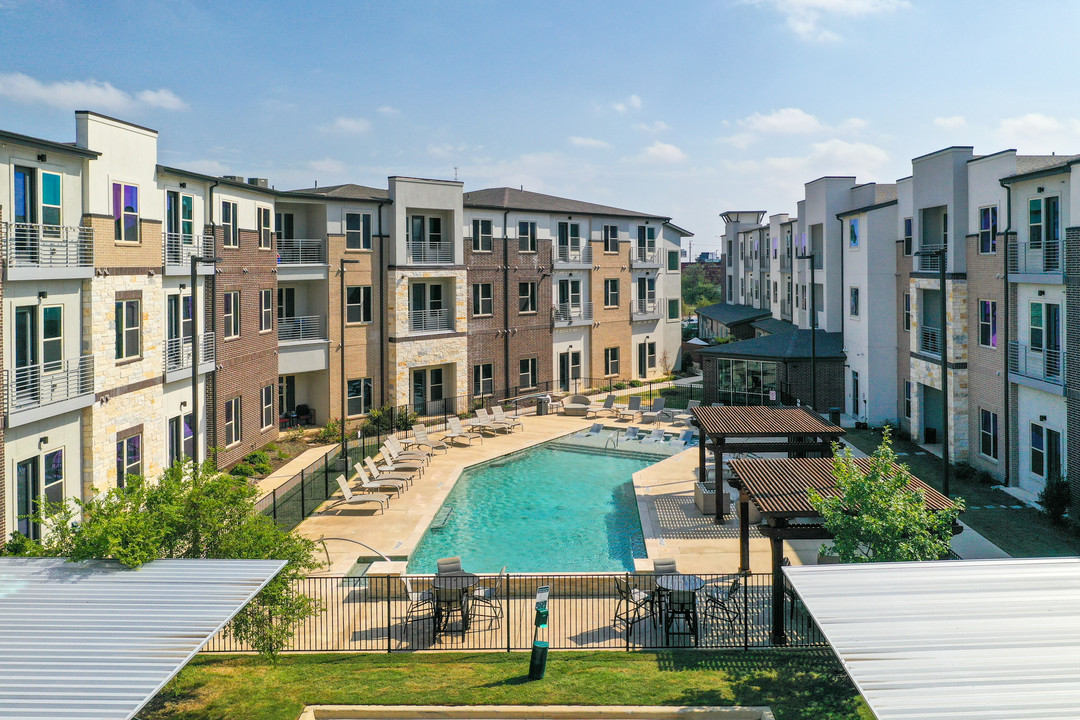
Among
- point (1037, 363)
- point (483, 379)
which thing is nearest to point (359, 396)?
point (483, 379)

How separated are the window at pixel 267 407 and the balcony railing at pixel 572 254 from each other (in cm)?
1752

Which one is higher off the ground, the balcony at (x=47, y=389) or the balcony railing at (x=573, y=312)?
the balcony railing at (x=573, y=312)

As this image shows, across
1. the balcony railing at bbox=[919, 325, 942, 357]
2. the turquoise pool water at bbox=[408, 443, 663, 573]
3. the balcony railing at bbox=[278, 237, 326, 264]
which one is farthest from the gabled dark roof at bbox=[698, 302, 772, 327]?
the balcony railing at bbox=[278, 237, 326, 264]

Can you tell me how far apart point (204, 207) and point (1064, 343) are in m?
25.9

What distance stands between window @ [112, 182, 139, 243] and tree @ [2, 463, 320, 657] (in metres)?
10.9

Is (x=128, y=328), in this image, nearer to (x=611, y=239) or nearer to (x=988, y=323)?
(x=988, y=323)

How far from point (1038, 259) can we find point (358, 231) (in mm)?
25262

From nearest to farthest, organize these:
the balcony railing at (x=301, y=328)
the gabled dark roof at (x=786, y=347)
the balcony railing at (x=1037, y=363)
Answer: the balcony railing at (x=1037, y=363)
the balcony railing at (x=301, y=328)
the gabled dark roof at (x=786, y=347)

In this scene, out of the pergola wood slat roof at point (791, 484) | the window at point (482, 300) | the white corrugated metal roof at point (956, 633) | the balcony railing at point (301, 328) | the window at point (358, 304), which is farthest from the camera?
the window at point (482, 300)

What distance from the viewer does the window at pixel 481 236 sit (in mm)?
A: 40344

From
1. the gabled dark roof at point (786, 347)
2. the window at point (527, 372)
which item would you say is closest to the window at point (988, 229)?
the gabled dark roof at point (786, 347)

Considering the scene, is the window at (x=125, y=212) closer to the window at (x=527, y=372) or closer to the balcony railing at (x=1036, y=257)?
the window at (x=527, y=372)

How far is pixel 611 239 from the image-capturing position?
1914 inches

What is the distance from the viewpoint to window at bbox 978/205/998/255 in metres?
26.1
